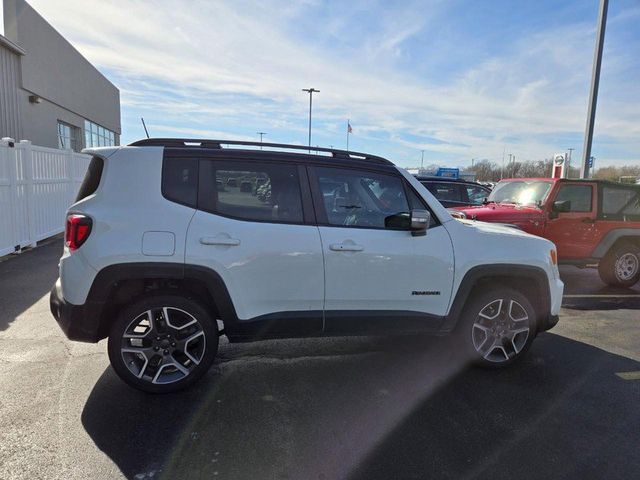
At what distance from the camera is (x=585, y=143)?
11266 millimetres

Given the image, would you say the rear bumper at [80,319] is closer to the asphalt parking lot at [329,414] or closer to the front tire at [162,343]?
the front tire at [162,343]

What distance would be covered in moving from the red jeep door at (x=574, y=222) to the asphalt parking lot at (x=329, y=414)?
3.06 metres

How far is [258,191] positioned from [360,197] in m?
0.87

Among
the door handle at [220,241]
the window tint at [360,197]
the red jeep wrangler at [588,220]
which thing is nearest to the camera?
the door handle at [220,241]

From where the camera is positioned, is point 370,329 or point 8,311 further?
point 8,311

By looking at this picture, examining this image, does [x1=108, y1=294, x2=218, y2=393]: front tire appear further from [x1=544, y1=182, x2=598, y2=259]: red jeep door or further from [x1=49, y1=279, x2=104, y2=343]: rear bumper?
[x1=544, y1=182, x2=598, y2=259]: red jeep door

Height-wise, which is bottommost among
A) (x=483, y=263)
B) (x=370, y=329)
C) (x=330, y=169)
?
(x=370, y=329)

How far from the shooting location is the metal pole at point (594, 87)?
10312 mm

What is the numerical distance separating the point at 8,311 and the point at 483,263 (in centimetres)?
542

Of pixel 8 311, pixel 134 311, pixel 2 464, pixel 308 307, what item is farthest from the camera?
pixel 8 311

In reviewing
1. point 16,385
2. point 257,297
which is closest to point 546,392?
point 257,297

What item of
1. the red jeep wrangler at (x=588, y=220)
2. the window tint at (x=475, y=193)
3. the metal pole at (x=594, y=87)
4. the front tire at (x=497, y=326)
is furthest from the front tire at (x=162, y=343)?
the metal pole at (x=594, y=87)

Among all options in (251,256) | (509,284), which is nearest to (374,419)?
(251,256)

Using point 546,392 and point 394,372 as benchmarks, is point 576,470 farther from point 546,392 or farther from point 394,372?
point 394,372
